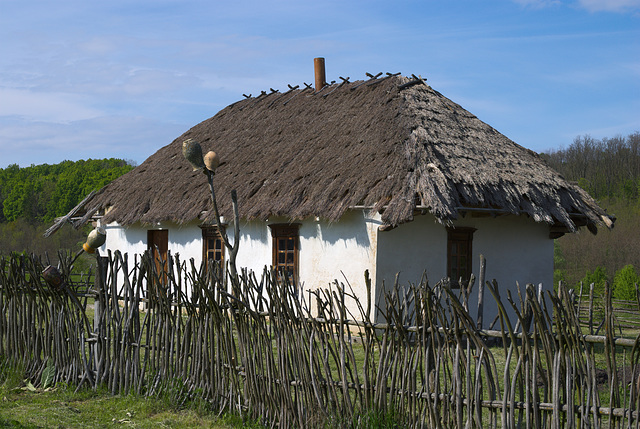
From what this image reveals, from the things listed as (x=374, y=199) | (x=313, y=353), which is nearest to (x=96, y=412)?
(x=313, y=353)

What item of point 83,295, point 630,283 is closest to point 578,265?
point 630,283

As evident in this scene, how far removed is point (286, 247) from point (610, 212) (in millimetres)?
17498

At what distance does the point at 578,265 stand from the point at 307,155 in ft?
44.4

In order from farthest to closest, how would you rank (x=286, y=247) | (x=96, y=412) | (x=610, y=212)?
(x=610, y=212) → (x=286, y=247) → (x=96, y=412)

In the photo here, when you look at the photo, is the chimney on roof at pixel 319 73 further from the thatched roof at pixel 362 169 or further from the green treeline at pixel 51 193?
the green treeline at pixel 51 193

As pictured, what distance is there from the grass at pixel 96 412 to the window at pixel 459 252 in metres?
5.83

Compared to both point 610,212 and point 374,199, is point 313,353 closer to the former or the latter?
point 374,199

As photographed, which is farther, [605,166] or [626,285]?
[605,166]

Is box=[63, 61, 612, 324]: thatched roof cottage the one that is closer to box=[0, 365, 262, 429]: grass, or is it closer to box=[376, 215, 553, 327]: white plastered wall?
box=[376, 215, 553, 327]: white plastered wall

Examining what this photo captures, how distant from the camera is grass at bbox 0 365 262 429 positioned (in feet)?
15.2

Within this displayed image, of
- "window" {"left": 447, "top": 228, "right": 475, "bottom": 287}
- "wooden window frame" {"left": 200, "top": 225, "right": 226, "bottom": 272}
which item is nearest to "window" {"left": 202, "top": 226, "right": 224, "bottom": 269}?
"wooden window frame" {"left": 200, "top": 225, "right": 226, "bottom": 272}

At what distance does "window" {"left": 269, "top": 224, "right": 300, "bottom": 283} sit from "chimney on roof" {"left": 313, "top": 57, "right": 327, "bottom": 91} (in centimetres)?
471

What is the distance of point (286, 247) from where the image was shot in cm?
1055

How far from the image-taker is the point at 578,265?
21266 mm
